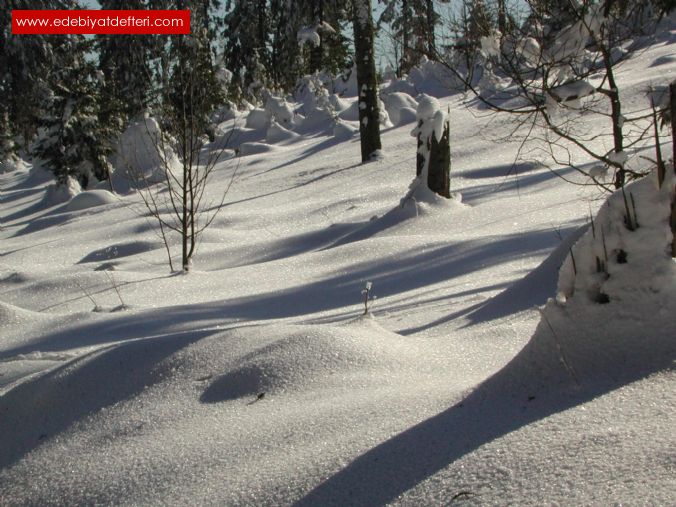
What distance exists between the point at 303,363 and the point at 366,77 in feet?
33.2

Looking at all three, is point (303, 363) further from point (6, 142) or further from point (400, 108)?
point (6, 142)

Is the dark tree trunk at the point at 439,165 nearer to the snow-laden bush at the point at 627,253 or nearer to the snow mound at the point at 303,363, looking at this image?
the snow mound at the point at 303,363

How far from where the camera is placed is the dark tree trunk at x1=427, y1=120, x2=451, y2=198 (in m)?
7.79

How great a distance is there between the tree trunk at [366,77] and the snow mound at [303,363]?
9633 mm

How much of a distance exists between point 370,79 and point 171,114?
570cm

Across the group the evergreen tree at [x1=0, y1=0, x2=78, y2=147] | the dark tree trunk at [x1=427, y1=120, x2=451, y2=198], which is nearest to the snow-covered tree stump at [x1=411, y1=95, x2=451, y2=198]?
the dark tree trunk at [x1=427, y1=120, x2=451, y2=198]

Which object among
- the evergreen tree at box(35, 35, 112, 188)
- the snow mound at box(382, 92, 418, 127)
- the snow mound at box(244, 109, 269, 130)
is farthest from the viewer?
the snow mound at box(244, 109, 269, 130)

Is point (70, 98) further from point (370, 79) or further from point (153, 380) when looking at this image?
point (153, 380)

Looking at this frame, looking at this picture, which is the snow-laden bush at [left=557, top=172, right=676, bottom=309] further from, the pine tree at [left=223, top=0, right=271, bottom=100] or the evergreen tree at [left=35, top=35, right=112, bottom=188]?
the pine tree at [left=223, top=0, right=271, bottom=100]

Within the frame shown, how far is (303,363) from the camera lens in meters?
2.78

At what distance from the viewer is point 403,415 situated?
2197 mm

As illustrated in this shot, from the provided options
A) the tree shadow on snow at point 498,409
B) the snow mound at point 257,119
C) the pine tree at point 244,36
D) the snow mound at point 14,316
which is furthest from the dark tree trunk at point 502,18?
the pine tree at point 244,36

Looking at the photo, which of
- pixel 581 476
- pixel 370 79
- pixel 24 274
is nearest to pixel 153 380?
pixel 581 476

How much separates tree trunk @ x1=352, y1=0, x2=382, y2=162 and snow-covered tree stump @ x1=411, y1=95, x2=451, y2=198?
13.9 feet
